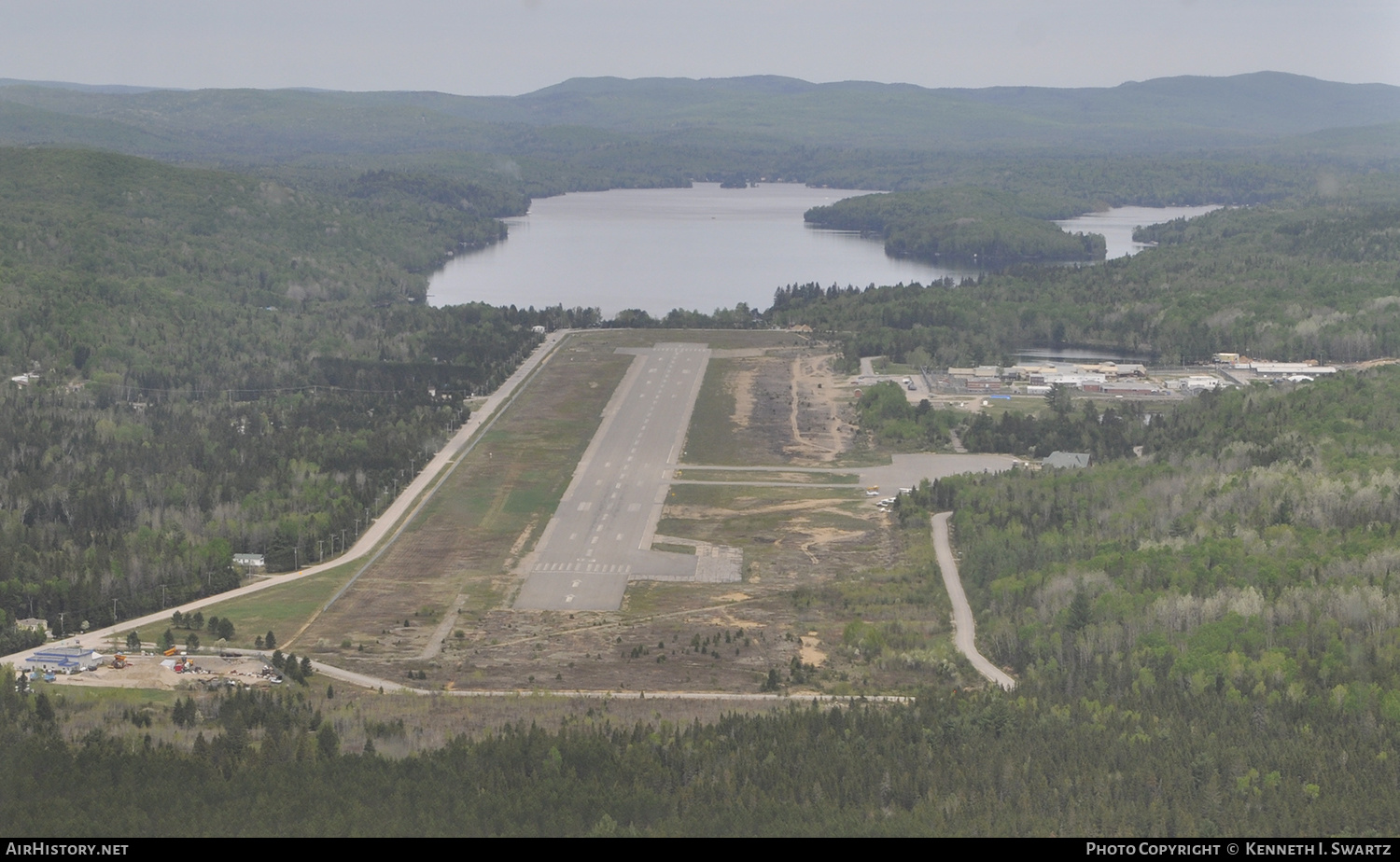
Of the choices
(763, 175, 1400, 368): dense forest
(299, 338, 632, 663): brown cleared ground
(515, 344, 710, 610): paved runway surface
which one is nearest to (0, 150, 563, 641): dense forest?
(299, 338, 632, 663): brown cleared ground

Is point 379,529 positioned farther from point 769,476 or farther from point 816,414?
point 816,414

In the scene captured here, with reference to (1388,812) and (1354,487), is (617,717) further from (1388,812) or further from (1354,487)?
(1354,487)

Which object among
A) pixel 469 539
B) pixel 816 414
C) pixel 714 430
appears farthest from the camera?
pixel 816 414

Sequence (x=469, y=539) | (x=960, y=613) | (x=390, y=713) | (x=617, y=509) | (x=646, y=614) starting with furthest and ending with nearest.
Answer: (x=617, y=509), (x=469, y=539), (x=646, y=614), (x=960, y=613), (x=390, y=713)

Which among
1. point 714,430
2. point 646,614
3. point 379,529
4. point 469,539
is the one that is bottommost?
point 646,614

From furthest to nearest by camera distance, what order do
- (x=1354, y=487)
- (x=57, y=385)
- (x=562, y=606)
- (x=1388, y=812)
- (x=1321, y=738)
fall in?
1. (x=57, y=385)
2. (x=1354, y=487)
3. (x=562, y=606)
4. (x=1321, y=738)
5. (x=1388, y=812)

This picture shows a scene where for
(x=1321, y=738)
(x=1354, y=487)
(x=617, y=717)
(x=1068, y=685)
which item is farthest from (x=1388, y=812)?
(x=1354, y=487)

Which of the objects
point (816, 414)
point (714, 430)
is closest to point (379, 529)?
point (714, 430)
